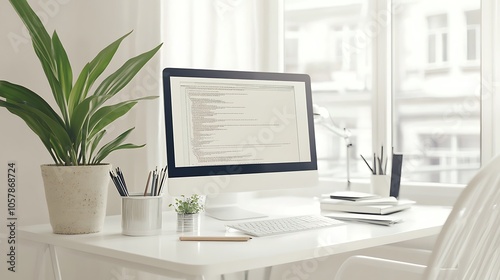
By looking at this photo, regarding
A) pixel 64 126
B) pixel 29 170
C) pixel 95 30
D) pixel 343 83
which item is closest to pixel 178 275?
pixel 64 126

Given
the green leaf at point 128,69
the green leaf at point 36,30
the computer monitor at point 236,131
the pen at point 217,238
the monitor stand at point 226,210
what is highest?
→ the green leaf at point 36,30

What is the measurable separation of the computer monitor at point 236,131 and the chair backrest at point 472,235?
2.52 ft

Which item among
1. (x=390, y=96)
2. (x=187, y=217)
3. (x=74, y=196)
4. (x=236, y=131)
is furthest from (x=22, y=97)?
(x=390, y=96)

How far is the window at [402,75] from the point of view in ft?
7.86

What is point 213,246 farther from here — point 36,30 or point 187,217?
point 36,30

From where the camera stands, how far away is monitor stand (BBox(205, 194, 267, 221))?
6.51 ft

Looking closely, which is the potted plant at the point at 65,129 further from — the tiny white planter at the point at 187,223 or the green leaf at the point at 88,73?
the tiny white planter at the point at 187,223

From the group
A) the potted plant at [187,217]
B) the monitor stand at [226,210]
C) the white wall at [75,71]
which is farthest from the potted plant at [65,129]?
the monitor stand at [226,210]

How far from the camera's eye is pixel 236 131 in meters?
2.02

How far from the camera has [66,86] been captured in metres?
1.69

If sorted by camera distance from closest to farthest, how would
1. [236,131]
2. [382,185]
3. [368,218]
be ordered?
[368,218] < [236,131] < [382,185]

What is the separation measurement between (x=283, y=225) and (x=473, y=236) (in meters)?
0.55

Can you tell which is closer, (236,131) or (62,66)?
(62,66)

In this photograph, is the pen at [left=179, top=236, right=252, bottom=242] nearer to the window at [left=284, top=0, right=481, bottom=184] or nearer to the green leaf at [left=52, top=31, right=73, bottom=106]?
the green leaf at [left=52, top=31, right=73, bottom=106]
